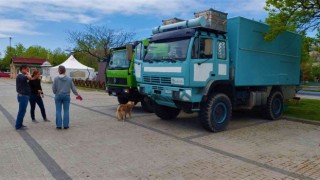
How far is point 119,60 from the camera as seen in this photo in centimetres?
1241

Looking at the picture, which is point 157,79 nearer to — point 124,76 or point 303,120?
point 124,76

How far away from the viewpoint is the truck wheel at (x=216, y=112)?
832 cm

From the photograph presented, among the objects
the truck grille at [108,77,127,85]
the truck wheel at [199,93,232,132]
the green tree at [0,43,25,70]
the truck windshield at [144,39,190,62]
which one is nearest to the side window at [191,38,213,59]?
the truck windshield at [144,39,190,62]

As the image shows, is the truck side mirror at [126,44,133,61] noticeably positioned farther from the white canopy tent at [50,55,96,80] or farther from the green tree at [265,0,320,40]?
the white canopy tent at [50,55,96,80]

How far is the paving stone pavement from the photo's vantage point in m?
5.25

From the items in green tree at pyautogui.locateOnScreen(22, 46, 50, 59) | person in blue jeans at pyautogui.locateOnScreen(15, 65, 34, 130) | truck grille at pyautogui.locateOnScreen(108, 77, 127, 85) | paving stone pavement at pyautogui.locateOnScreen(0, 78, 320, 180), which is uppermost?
green tree at pyautogui.locateOnScreen(22, 46, 50, 59)

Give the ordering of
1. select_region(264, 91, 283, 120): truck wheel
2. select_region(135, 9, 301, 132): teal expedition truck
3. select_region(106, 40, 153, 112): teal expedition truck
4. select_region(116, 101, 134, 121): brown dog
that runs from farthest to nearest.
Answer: select_region(106, 40, 153, 112): teal expedition truck < select_region(264, 91, 283, 120): truck wheel < select_region(116, 101, 134, 121): brown dog < select_region(135, 9, 301, 132): teal expedition truck

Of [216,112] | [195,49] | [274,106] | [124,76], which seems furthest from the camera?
[124,76]

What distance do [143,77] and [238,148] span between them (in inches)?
151

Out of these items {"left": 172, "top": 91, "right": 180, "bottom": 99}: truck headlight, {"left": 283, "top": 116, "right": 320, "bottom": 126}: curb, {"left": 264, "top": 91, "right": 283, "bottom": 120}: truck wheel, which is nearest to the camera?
{"left": 172, "top": 91, "right": 180, "bottom": 99}: truck headlight

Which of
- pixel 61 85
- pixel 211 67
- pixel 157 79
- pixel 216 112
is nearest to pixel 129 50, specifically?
pixel 157 79

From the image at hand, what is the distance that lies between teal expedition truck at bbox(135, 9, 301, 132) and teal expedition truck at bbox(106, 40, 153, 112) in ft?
4.69

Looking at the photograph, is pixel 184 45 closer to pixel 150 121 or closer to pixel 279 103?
pixel 150 121

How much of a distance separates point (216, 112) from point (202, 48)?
191 centimetres
